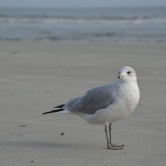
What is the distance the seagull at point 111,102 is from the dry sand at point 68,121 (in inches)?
11.9

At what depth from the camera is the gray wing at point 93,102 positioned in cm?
576

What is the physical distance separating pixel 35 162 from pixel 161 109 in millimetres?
3254

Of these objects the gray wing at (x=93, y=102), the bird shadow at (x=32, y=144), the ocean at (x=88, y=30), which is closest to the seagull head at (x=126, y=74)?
the gray wing at (x=93, y=102)

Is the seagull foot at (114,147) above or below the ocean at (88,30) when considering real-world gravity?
below

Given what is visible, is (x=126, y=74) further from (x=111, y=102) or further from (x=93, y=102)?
(x=93, y=102)

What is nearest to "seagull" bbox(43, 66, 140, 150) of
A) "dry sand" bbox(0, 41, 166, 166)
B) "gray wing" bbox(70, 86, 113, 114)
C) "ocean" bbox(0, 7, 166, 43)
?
"gray wing" bbox(70, 86, 113, 114)

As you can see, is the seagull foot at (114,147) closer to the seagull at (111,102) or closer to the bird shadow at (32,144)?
the seagull at (111,102)

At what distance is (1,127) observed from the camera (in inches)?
268

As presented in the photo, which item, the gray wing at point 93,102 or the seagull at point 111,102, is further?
the gray wing at point 93,102

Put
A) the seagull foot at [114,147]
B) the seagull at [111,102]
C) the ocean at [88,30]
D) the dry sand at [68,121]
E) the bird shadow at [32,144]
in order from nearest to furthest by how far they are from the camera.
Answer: the dry sand at [68,121] < the seagull at [111,102] < the seagull foot at [114,147] < the bird shadow at [32,144] < the ocean at [88,30]

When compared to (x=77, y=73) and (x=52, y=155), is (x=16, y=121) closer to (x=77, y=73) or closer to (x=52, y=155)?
(x=52, y=155)

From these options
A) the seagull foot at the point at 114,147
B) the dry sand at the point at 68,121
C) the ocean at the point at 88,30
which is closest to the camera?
the dry sand at the point at 68,121

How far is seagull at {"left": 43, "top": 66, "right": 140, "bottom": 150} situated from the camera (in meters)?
5.57

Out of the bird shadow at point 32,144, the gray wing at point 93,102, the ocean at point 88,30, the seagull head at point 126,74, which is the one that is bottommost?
→ the bird shadow at point 32,144
